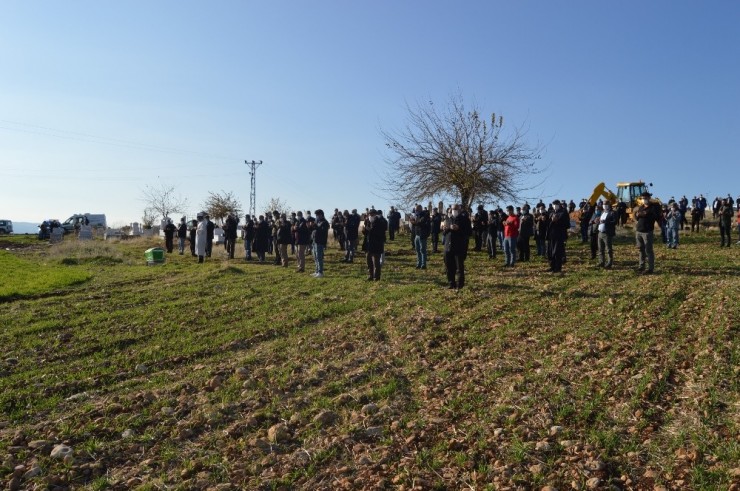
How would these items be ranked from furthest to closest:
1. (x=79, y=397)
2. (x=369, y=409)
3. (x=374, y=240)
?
(x=374, y=240) < (x=79, y=397) < (x=369, y=409)

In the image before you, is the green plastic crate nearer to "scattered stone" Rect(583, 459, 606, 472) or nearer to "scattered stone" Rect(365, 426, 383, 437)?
"scattered stone" Rect(365, 426, 383, 437)

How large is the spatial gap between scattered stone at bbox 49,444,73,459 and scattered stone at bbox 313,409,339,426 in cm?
223

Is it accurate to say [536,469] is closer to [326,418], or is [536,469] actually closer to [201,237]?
[326,418]

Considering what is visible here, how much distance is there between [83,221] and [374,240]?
4782cm

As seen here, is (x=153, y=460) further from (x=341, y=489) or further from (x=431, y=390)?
(x=431, y=390)

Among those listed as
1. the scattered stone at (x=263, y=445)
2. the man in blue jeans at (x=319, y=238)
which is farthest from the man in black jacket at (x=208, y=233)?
the scattered stone at (x=263, y=445)

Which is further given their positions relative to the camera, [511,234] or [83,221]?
[83,221]

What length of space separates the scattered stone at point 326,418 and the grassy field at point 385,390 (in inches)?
1.0

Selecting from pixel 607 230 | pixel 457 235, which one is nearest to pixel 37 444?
pixel 457 235

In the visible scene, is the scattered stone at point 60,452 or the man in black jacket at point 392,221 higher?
the man in black jacket at point 392,221

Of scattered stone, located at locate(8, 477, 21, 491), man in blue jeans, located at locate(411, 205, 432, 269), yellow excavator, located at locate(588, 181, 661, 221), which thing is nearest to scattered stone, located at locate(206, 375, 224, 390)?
scattered stone, located at locate(8, 477, 21, 491)

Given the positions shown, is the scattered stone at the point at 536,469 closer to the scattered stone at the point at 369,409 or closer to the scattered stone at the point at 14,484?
the scattered stone at the point at 369,409

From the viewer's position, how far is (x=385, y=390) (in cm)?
620

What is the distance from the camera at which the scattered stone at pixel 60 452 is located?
505cm
